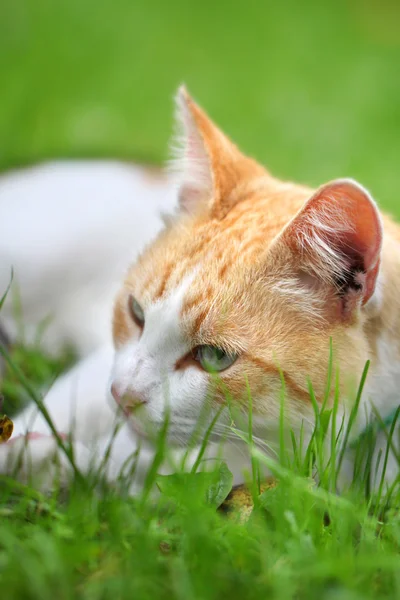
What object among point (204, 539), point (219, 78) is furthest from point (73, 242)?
point (219, 78)

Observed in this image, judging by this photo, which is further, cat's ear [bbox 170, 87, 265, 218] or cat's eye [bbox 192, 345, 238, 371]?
cat's ear [bbox 170, 87, 265, 218]

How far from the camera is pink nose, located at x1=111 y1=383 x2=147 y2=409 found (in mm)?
1568

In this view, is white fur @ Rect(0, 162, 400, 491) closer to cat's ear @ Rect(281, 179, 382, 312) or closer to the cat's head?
the cat's head

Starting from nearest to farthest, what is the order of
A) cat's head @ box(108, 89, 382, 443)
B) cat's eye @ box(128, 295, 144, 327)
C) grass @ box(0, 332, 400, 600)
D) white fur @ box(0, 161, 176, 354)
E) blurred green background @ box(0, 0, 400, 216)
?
grass @ box(0, 332, 400, 600)
cat's head @ box(108, 89, 382, 443)
cat's eye @ box(128, 295, 144, 327)
white fur @ box(0, 161, 176, 354)
blurred green background @ box(0, 0, 400, 216)

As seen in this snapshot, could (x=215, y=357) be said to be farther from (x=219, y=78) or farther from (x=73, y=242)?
(x=219, y=78)

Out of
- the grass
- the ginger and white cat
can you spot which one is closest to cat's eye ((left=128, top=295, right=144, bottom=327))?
the ginger and white cat

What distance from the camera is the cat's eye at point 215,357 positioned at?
1573mm

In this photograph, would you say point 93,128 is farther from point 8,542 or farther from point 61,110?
point 8,542

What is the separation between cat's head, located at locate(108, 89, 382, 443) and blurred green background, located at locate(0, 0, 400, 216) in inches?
66.7

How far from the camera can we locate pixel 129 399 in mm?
1578

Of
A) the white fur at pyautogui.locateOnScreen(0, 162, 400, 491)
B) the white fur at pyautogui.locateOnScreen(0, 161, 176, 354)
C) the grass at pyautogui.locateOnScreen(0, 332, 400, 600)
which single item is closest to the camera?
the grass at pyautogui.locateOnScreen(0, 332, 400, 600)

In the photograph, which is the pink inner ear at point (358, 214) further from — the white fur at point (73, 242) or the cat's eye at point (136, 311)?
the white fur at point (73, 242)

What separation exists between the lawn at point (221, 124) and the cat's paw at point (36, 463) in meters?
0.05

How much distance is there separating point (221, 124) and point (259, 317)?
3355 millimetres
